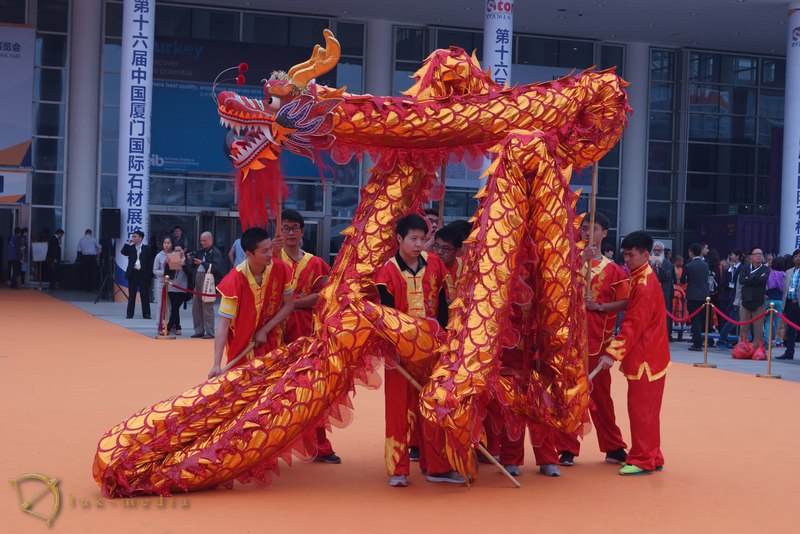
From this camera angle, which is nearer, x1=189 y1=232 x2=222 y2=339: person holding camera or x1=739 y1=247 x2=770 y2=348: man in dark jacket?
x1=739 y1=247 x2=770 y2=348: man in dark jacket

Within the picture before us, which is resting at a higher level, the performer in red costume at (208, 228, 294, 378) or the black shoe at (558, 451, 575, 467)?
the performer in red costume at (208, 228, 294, 378)

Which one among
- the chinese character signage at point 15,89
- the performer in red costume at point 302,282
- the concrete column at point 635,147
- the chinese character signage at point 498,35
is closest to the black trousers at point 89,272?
the chinese character signage at point 15,89

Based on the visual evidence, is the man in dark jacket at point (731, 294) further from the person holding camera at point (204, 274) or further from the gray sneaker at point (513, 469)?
the gray sneaker at point (513, 469)

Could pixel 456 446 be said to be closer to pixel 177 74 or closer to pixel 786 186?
pixel 786 186

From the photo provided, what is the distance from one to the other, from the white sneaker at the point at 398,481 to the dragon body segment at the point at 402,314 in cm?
36

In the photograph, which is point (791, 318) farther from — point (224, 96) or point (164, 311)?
point (224, 96)

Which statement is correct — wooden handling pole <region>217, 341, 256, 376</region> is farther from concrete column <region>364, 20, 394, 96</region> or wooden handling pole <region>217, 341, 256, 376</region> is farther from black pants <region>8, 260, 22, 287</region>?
concrete column <region>364, 20, 394, 96</region>

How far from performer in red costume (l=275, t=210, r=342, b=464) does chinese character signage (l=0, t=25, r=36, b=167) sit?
17.9m

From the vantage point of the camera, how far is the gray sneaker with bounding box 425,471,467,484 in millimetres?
5734

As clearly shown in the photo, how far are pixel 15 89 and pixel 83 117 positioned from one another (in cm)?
155

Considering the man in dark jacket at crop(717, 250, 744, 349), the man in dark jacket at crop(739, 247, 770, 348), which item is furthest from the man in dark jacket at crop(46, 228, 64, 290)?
the man in dark jacket at crop(739, 247, 770, 348)

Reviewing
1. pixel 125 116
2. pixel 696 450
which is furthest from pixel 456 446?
pixel 125 116

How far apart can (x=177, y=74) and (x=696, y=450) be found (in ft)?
60.7

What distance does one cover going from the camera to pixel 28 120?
2267 centimetres
